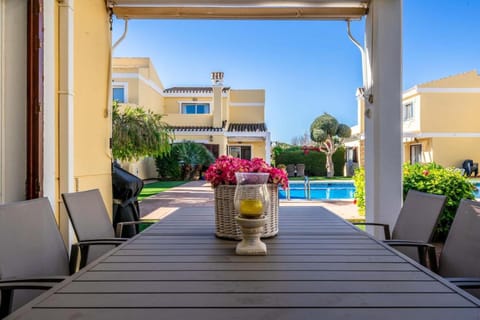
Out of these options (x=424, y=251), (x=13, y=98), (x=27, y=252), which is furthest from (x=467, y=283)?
(x=13, y=98)

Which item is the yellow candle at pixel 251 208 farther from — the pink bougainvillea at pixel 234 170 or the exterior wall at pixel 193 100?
the exterior wall at pixel 193 100

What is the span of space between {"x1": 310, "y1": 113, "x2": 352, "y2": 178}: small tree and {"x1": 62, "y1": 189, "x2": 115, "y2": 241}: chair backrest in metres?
17.9

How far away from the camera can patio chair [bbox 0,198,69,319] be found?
1507mm

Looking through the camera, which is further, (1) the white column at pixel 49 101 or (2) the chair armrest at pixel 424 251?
(1) the white column at pixel 49 101

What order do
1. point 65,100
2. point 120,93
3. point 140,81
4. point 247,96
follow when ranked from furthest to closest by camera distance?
point 247,96, point 140,81, point 120,93, point 65,100

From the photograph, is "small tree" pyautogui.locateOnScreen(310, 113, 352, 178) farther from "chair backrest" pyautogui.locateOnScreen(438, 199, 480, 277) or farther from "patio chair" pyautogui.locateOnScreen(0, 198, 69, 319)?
"patio chair" pyautogui.locateOnScreen(0, 198, 69, 319)

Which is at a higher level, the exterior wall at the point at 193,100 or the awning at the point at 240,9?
the exterior wall at the point at 193,100

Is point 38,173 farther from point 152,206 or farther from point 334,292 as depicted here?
point 152,206

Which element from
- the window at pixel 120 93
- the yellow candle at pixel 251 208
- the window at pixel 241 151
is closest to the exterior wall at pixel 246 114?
the window at pixel 241 151

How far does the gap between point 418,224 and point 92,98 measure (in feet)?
11.2

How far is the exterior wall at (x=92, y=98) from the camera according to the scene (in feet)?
11.6

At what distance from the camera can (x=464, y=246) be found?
6.29 feet

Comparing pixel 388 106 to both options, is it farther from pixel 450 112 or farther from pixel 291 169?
pixel 450 112

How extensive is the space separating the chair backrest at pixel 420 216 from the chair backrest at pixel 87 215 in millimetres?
2181
